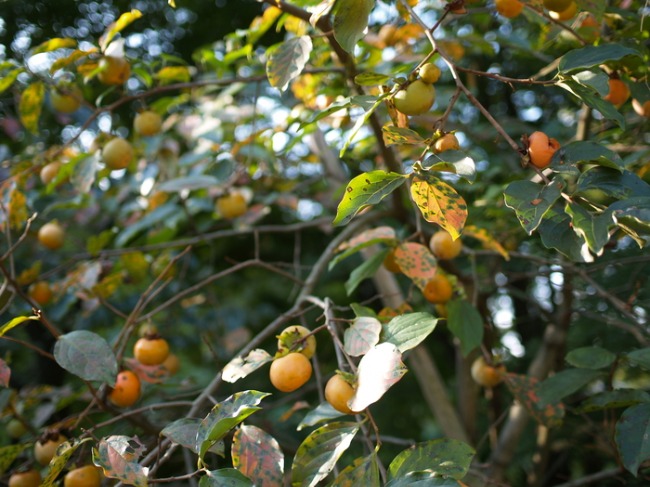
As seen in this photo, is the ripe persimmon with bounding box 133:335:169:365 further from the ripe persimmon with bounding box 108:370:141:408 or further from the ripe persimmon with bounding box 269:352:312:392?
the ripe persimmon with bounding box 269:352:312:392

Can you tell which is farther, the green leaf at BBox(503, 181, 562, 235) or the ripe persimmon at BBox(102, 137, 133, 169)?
the ripe persimmon at BBox(102, 137, 133, 169)

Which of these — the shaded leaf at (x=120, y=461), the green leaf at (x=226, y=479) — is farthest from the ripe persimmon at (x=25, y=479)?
the green leaf at (x=226, y=479)

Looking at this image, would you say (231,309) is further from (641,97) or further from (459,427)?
(641,97)

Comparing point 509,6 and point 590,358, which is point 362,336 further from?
point 509,6

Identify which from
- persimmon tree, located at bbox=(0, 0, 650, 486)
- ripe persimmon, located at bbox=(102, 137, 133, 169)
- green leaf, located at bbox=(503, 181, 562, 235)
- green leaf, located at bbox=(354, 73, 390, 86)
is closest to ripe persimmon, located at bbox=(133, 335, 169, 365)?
persimmon tree, located at bbox=(0, 0, 650, 486)

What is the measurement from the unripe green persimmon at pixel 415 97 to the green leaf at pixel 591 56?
17 centimetres

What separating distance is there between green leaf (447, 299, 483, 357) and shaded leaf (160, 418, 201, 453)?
19.0 inches

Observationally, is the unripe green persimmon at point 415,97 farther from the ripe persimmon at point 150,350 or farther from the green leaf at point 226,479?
the ripe persimmon at point 150,350

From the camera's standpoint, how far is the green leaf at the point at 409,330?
2.37 feet

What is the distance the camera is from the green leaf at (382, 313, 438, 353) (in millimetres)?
723

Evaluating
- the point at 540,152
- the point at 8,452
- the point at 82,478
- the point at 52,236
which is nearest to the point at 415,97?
the point at 540,152

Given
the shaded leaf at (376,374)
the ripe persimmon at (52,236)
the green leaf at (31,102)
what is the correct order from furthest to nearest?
the ripe persimmon at (52,236) < the green leaf at (31,102) < the shaded leaf at (376,374)

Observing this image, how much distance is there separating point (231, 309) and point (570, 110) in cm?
138

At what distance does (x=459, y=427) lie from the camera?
1.49m
